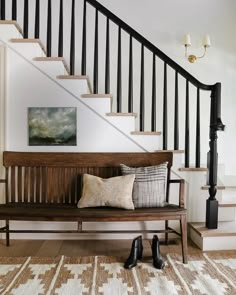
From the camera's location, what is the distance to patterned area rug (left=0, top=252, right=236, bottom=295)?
1812 millimetres

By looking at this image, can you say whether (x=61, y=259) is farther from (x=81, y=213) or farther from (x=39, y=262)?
(x=81, y=213)

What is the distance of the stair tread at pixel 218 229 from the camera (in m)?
2.54

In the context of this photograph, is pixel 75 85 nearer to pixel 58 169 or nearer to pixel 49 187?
pixel 58 169

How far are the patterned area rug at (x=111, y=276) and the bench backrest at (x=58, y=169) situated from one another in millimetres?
608

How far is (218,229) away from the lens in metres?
2.65

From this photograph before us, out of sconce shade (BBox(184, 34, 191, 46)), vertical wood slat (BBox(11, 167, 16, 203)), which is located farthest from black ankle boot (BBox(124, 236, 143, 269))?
sconce shade (BBox(184, 34, 191, 46))

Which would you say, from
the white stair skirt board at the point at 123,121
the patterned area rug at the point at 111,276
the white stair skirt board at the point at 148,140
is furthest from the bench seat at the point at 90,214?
the white stair skirt board at the point at 123,121

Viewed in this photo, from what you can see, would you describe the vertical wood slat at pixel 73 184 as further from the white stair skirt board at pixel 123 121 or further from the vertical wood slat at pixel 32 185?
the white stair skirt board at pixel 123 121

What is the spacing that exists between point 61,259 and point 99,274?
1.40 ft

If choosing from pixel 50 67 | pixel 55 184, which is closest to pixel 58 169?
pixel 55 184

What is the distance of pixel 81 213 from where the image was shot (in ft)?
7.39

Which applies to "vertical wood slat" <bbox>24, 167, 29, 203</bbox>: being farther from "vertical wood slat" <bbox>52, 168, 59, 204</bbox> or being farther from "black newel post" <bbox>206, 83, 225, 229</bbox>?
"black newel post" <bbox>206, 83, 225, 229</bbox>

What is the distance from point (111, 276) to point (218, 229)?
119cm

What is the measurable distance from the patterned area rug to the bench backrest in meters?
0.61
